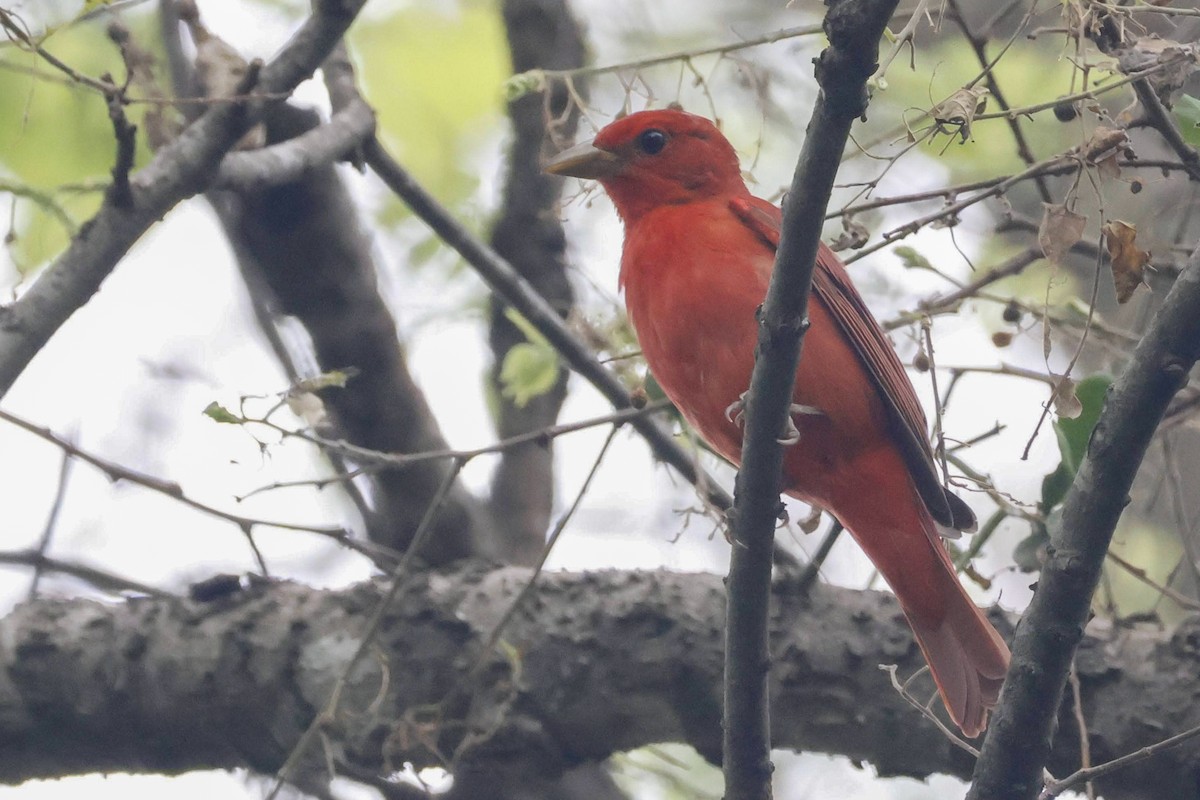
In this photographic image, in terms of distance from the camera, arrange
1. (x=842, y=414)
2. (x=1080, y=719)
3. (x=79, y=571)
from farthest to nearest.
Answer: (x=79, y=571), (x=842, y=414), (x=1080, y=719)

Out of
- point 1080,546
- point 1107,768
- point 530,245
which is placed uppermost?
point 530,245

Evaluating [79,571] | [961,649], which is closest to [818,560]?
[961,649]

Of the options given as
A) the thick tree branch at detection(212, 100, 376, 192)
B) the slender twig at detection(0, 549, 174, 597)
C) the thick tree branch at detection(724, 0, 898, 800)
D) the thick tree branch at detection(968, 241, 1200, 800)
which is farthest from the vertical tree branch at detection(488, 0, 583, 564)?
the thick tree branch at detection(968, 241, 1200, 800)

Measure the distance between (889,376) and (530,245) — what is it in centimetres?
218

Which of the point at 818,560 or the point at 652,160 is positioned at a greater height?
the point at 652,160

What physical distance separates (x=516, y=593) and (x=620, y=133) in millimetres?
1497

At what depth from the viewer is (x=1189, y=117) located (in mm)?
2818

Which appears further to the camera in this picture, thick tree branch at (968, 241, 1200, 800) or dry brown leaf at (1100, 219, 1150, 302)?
dry brown leaf at (1100, 219, 1150, 302)

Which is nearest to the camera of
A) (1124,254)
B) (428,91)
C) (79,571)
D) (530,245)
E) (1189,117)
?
(1124,254)

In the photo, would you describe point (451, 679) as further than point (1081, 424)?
Yes

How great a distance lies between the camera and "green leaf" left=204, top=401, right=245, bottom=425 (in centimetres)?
325

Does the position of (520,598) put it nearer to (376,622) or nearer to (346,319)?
(376,622)

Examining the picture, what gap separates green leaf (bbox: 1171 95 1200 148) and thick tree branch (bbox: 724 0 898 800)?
993 millimetres

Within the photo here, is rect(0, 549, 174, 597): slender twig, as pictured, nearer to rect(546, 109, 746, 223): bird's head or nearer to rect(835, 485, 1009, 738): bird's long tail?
rect(546, 109, 746, 223): bird's head
